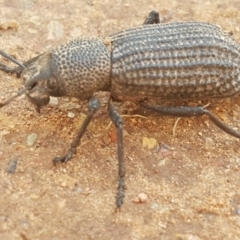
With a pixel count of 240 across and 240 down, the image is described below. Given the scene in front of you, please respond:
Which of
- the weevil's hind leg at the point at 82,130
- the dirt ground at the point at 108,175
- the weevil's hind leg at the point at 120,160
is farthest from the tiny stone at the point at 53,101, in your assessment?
the weevil's hind leg at the point at 120,160

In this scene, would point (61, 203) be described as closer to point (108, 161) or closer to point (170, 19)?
point (108, 161)

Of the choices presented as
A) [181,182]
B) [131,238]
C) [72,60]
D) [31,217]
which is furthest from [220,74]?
[31,217]

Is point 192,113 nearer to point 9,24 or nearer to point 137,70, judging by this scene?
point 137,70

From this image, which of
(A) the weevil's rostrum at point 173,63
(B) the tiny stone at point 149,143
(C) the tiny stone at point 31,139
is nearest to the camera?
(A) the weevil's rostrum at point 173,63

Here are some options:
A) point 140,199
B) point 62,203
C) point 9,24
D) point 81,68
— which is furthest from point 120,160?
point 9,24

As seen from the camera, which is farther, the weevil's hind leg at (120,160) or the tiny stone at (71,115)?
the tiny stone at (71,115)

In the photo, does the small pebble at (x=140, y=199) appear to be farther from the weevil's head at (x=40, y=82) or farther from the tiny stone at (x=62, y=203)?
the weevil's head at (x=40, y=82)
